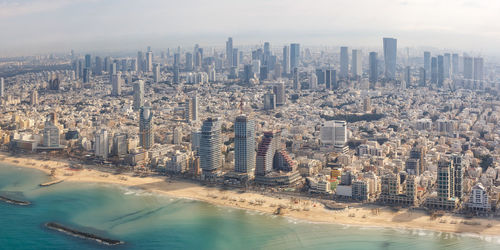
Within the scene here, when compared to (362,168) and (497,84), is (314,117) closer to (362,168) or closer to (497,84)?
(362,168)

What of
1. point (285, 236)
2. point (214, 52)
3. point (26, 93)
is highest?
point (214, 52)

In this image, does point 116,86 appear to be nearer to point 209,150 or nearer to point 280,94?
point 280,94

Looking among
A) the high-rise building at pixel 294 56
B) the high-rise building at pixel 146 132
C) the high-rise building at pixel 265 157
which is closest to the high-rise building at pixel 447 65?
the high-rise building at pixel 294 56

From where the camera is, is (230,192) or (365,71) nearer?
(230,192)

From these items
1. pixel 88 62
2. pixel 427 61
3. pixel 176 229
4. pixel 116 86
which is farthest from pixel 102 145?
pixel 88 62

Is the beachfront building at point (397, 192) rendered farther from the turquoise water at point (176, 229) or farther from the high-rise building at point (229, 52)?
the high-rise building at point (229, 52)

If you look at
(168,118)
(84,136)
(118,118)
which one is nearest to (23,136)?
(84,136)

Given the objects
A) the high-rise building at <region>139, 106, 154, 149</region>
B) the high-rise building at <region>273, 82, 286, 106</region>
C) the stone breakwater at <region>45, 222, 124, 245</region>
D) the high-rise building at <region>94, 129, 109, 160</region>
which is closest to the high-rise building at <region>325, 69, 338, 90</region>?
the high-rise building at <region>273, 82, 286, 106</region>
